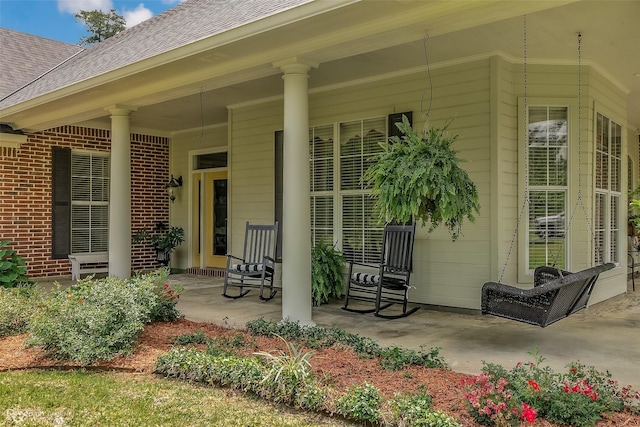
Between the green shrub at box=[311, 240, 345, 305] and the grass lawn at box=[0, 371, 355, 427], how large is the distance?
2775 millimetres

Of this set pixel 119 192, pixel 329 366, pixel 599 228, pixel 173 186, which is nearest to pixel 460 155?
pixel 599 228

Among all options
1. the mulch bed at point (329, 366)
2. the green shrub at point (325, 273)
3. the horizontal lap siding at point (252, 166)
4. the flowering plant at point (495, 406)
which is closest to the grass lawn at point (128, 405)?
the mulch bed at point (329, 366)

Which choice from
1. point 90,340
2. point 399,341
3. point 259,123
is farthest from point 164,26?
point 399,341

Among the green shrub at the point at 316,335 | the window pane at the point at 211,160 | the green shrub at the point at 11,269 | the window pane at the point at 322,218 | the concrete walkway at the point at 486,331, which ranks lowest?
the concrete walkway at the point at 486,331

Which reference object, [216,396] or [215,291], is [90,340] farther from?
[215,291]

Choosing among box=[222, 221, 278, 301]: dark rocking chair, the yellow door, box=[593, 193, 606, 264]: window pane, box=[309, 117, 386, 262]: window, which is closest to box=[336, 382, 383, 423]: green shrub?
box=[309, 117, 386, 262]: window

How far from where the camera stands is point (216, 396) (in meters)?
3.13

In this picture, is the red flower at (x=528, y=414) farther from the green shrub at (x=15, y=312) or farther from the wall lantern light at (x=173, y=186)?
the wall lantern light at (x=173, y=186)

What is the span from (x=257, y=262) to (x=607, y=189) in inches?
184

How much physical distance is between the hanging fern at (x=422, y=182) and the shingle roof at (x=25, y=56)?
276 inches

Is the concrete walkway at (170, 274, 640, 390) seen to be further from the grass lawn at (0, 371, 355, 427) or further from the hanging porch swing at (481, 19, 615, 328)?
the grass lawn at (0, 371, 355, 427)

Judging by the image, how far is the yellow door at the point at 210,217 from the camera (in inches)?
365

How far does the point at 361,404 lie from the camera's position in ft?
8.79

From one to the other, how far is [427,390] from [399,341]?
1.44m
